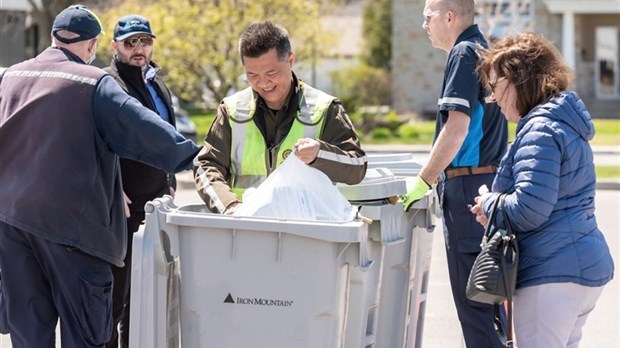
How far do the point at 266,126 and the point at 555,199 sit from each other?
138 centimetres

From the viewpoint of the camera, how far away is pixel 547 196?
13.9 ft

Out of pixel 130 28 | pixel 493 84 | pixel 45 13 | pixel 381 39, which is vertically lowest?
pixel 493 84

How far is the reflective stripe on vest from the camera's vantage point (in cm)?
488

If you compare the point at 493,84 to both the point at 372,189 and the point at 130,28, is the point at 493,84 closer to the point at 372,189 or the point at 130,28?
the point at 372,189

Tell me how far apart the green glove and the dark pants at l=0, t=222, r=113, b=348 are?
1.46 metres

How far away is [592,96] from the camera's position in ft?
129

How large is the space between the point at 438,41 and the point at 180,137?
1605 millimetres

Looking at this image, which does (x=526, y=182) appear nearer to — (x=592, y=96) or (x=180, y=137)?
(x=180, y=137)

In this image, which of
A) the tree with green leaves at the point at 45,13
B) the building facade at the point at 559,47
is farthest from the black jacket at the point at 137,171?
the building facade at the point at 559,47

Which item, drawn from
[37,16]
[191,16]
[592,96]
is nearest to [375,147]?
[191,16]

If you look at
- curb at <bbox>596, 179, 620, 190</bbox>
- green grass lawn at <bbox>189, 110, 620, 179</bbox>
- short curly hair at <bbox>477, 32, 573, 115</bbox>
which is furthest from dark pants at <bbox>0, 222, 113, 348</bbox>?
green grass lawn at <bbox>189, 110, 620, 179</bbox>

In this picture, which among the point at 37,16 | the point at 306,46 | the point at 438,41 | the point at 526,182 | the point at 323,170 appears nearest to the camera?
the point at 526,182

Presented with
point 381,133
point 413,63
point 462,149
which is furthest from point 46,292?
point 413,63

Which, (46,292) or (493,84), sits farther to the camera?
(46,292)
